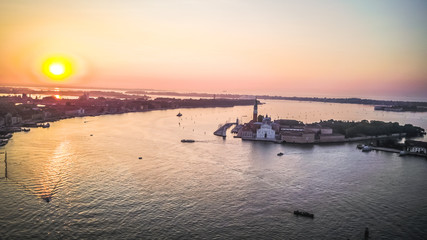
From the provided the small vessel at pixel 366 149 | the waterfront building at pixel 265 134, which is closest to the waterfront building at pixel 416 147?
the small vessel at pixel 366 149

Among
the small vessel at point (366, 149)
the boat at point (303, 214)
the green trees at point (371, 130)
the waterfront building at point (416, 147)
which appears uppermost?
the green trees at point (371, 130)

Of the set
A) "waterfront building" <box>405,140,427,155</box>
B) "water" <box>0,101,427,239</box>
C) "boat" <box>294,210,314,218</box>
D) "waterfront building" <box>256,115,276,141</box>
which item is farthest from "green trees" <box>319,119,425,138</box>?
"boat" <box>294,210,314,218</box>

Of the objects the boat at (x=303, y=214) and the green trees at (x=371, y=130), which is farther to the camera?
the green trees at (x=371, y=130)

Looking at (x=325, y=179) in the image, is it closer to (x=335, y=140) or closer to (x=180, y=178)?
(x=180, y=178)

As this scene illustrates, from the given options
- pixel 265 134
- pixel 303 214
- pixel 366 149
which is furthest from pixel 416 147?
pixel 303 214

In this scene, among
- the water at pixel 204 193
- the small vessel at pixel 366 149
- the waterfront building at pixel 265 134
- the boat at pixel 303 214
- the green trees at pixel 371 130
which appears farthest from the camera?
the green trees at pixel 371 130

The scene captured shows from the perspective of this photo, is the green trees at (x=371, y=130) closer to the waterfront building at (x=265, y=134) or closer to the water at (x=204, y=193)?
the waterfront building at (x=265, y=134)

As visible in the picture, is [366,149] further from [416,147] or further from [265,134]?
[265,134]

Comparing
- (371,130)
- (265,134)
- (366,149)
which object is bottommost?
(366,149)

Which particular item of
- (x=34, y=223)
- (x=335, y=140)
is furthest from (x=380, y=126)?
(x=34, y=223)
